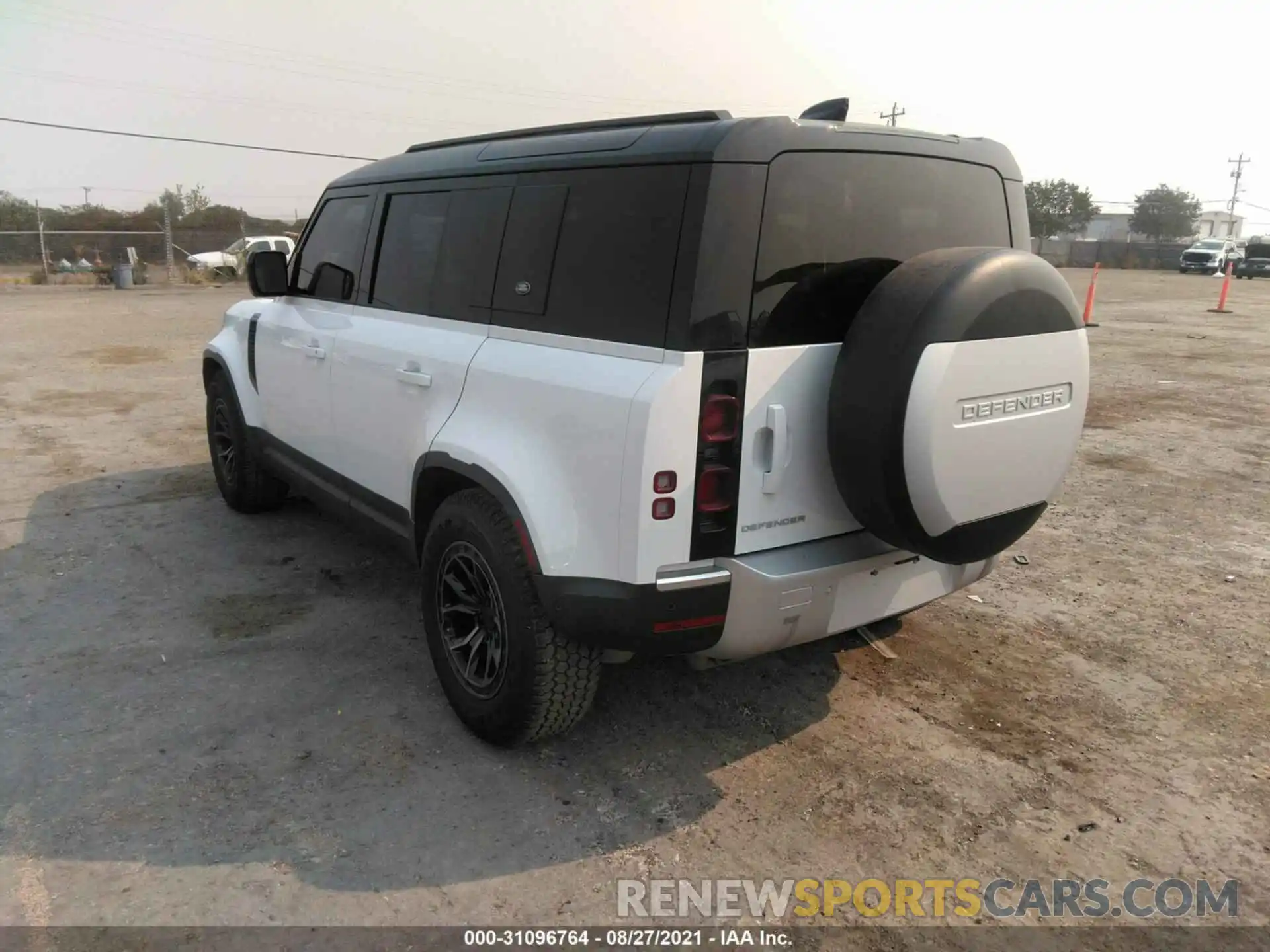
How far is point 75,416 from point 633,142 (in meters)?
7.84

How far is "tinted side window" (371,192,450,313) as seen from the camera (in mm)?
3596

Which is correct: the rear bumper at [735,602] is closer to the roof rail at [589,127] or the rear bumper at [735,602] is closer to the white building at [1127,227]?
the roof rail at [589,127]

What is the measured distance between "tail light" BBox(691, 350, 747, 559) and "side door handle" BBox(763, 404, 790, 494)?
0.11m

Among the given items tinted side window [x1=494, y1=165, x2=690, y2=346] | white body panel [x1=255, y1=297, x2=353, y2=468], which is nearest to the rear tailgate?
tinted side window [x1=494, y1=165, x2=690, y2=346]

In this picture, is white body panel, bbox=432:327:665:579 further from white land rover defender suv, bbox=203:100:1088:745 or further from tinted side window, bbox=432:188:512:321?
tinted side window, bbox=432:188:512:321

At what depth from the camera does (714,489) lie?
2.60 metres

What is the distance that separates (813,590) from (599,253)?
4.02 feet

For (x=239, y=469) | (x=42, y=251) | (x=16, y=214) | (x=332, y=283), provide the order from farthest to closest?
1. (x=16, y=214)
2. (x=42, y=251)
3. (x=239, y=469)
4. (x=332, y=283)

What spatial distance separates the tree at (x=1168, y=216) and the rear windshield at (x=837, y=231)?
3572 inches

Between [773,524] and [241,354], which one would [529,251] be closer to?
[773,524]

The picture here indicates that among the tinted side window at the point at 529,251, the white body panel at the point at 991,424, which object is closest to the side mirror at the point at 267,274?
the tinted side window at the point at 529,251

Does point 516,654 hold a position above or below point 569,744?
above

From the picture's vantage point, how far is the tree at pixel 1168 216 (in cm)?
8025

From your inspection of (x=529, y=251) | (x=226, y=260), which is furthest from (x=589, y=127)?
(x=226, y=260)
